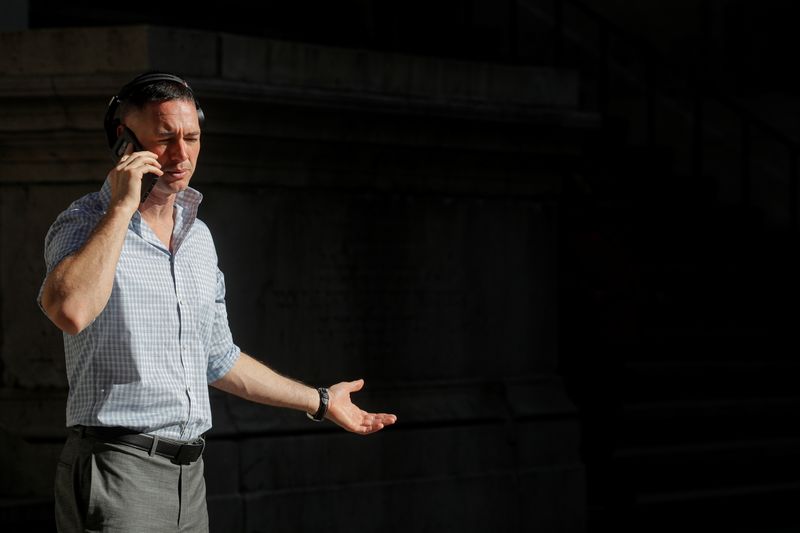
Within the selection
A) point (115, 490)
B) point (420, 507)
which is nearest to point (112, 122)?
point (115, 490)

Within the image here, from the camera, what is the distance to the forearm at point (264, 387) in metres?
3.54

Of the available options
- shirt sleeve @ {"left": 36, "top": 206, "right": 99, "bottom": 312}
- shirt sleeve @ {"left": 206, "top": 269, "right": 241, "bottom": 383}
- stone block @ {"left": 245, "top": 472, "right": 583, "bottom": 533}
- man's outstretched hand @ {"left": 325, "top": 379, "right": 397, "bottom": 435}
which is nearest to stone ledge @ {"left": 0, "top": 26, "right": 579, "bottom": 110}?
stone block @ {"left": 245, "top": 472, "right": 583, "bottom": 533}

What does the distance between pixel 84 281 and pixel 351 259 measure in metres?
3.98

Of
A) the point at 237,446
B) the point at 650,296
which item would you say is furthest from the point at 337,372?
the point at 650,296

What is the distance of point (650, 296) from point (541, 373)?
289cm

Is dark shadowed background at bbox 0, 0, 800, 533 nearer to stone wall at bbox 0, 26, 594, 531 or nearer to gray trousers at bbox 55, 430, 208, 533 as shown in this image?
stone wall at bbox 0, 26, 594, 531

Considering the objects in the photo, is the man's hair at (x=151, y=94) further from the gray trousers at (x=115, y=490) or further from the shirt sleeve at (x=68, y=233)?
the gray trousers at (x=115, y=490)

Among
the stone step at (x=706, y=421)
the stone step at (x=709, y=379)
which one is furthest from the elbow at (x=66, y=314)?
the stone step at (x=709, y=379)

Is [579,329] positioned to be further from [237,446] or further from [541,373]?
[237,446]

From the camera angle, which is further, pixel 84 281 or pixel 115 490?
pixel 115 490

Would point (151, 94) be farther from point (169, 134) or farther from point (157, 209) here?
point (157, 209)

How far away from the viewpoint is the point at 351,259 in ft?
22.4

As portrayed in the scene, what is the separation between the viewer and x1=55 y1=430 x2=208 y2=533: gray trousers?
316 centimetres

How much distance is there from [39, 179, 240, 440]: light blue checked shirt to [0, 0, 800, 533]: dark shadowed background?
2.92 m
